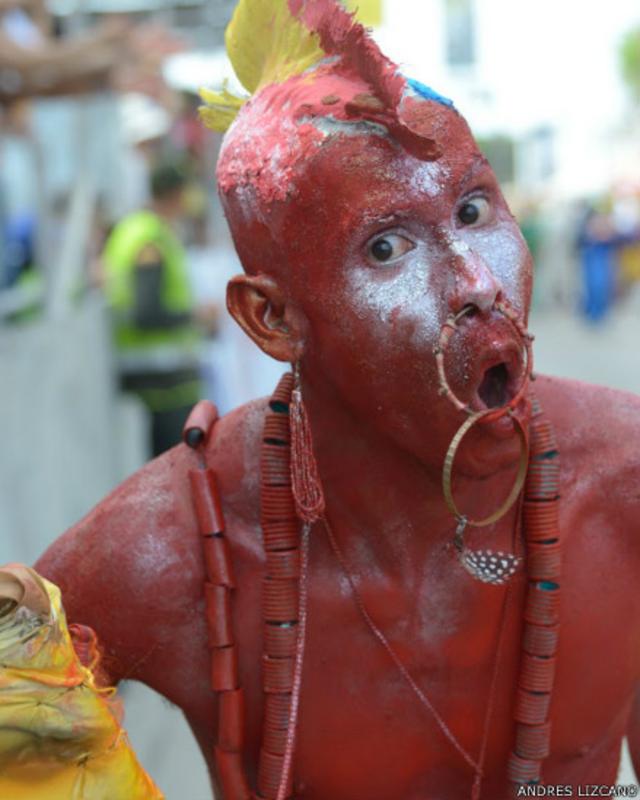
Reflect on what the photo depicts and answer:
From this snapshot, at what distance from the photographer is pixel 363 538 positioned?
1.45 meters

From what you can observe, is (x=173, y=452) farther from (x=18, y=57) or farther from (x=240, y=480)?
(x=18, y=57)

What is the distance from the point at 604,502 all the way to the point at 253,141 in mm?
643

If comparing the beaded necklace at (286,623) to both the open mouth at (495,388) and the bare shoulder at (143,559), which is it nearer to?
the bare shoulder at (143,559)

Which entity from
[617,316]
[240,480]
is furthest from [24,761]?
[617,316]

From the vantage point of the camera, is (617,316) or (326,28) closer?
(326,28)


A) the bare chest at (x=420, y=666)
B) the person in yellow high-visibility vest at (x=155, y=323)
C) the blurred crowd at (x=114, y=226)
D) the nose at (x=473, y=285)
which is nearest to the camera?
the nose at (x=473, y=285)

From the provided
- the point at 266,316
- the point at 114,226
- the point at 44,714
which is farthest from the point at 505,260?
the point at 114,226

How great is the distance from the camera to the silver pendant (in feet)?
4.32

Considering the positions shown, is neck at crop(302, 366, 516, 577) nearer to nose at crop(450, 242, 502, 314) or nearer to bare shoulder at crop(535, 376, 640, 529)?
bare shoulder at crop(535, 376, 640, 529)

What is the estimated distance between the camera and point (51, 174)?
6.61m

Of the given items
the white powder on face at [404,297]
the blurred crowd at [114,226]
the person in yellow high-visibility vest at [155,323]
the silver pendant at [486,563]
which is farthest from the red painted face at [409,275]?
the person in yellow high-visibility vest at [155,323]

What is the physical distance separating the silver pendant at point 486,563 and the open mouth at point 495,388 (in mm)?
140

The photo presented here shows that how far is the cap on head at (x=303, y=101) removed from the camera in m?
1.25

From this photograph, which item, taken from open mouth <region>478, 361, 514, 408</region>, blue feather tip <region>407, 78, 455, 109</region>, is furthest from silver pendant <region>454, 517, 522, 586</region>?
blue feather tip <region>407, 78, 455, 109</region>
